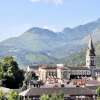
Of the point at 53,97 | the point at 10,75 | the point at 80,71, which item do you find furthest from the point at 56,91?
the point at 80,71

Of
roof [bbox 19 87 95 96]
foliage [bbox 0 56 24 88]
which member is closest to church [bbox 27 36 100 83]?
foliage [bbox 0 56 24 88]

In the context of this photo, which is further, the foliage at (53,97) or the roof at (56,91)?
the roof at (56,91)

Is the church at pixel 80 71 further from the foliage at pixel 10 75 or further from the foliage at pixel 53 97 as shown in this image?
the foliage at pixel 53 97

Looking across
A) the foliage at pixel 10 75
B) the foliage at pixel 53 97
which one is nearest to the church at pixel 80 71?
the foliage at pixel 10 75

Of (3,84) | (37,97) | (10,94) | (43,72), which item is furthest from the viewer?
(43,72)

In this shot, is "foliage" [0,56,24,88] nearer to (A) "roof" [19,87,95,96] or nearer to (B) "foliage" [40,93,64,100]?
(A) "roof" [19,87,95,96]

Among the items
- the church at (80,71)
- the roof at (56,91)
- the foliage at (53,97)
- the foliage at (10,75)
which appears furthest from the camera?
the church at (80,71)

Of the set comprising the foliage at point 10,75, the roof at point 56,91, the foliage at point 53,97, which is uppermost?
the foliage at point 10,75

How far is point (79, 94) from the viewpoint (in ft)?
292

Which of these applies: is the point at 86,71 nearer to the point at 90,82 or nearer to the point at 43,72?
the point at 43,72

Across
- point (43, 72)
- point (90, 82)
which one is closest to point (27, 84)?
point (90, 82)

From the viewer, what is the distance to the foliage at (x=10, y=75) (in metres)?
105

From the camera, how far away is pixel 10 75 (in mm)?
107500

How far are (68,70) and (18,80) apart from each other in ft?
151
